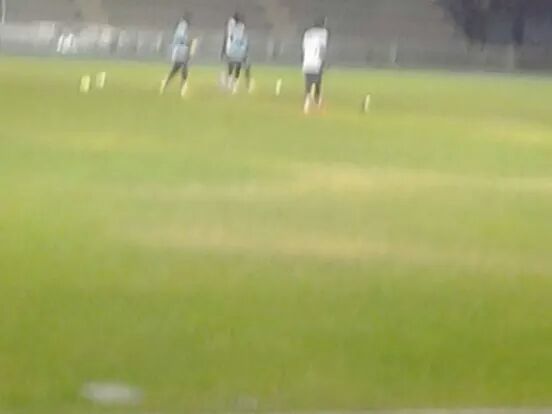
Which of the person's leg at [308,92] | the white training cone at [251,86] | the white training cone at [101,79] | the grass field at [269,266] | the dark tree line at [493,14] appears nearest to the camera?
the grass field at [269,266]

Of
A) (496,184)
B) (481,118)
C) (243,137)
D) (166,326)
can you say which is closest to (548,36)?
(481,118)

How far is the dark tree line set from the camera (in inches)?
2222

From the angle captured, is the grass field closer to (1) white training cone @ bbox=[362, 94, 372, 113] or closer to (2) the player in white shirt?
(2) the player in white shirt

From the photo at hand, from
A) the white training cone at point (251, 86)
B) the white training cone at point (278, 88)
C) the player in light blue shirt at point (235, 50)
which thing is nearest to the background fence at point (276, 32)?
the white training cone at point (278, 88)

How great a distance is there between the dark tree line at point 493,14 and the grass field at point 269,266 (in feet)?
104

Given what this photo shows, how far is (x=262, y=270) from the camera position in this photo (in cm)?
1222

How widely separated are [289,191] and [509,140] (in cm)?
885

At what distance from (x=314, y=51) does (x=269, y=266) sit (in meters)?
17.9

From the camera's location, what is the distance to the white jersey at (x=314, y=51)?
29.6 metres

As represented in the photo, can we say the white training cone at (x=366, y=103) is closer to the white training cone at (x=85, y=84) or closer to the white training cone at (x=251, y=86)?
the white training cone at (x=251, y=86)

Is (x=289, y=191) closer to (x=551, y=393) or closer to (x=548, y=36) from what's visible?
(x=551, y=393)

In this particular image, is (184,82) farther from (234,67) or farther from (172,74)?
(172,74)

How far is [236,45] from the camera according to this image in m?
32.8

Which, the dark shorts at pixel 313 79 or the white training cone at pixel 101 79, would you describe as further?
the white training cone at pixel 101 79
